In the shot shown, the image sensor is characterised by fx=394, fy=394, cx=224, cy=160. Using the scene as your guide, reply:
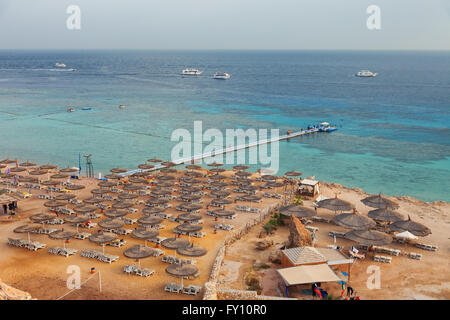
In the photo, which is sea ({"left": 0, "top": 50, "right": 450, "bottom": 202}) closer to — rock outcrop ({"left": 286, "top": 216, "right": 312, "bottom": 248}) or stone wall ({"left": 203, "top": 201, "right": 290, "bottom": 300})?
stone wall ({"left": 203, "top": 201, "right": 290, "bottom": 300})

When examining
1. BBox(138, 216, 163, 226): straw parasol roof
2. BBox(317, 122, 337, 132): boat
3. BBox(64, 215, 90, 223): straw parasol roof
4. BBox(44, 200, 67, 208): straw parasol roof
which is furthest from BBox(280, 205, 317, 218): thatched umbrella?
BBox(317, 122, 337, 132): boat

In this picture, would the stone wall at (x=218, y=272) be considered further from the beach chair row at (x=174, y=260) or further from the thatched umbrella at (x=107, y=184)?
the thatched umbrella at (x=107, y=184)

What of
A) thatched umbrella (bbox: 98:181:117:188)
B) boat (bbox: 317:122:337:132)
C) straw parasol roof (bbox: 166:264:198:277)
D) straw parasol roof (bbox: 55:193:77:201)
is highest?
boat (bbox: 317:122:337:132)

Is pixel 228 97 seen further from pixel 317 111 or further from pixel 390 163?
pixel 390 163

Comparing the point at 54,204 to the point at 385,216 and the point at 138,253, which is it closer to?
the point at 138,253

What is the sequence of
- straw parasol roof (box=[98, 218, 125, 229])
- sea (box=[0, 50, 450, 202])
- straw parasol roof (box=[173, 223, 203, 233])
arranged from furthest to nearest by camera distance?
1. sea (box=[0, 50, 450, 202])
2. straw parasol roof (box=[173, 223, 203, 233])
3. straw parasol roof (box=[98, 218, 125, 229])

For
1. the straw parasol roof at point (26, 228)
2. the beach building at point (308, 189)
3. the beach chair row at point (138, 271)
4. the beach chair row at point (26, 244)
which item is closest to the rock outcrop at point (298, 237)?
the beach chair row at point (138, 271)

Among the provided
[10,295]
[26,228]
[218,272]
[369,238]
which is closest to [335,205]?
[369,238]
